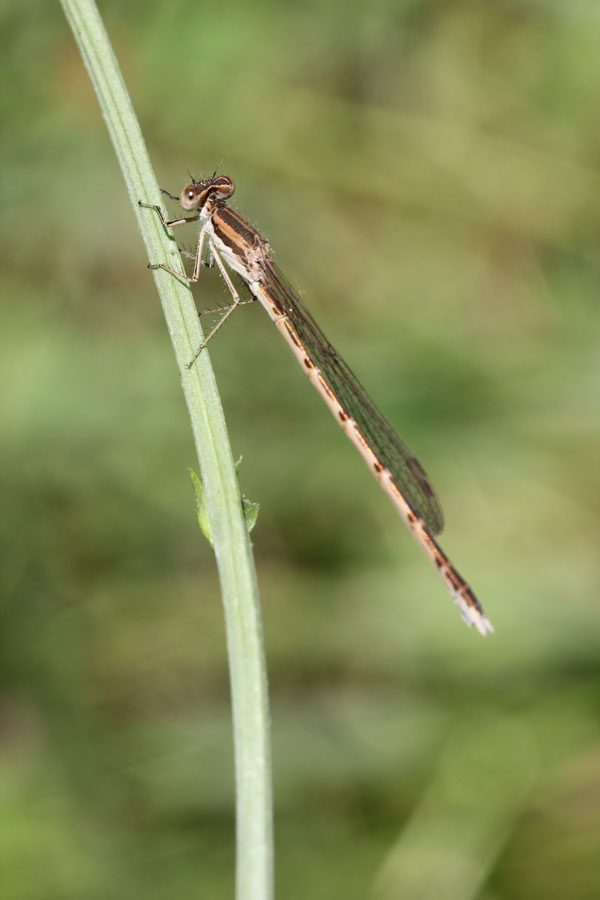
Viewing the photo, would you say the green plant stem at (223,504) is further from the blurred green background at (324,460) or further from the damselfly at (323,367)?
the blurred green background at (324,460)

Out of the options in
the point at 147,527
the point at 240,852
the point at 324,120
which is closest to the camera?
the point at 240,852

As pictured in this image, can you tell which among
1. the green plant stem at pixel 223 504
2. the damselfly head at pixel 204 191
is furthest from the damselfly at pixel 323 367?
the green plant stem at pixel 223 504

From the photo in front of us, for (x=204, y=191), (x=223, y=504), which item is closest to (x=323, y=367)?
(x=204, y=191)

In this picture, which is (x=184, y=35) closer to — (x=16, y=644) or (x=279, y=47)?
(x=279, y=47)

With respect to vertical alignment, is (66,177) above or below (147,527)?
above

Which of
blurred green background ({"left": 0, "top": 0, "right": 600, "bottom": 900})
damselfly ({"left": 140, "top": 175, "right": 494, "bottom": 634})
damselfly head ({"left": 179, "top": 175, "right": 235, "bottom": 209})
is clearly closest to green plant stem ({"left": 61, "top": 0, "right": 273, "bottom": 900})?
damselfly head ({"left": 179, "top": 175, "right": 235, "bottom": 209})

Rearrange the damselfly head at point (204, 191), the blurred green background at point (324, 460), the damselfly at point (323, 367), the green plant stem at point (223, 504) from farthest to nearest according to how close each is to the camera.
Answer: the blurred green background at point (324, 460) → the damselfly at point (323, 367) → the damselfly head at point (204, 191) → the green plant stem at point (223, 504)

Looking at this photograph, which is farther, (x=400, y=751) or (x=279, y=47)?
(x=279, y=47)

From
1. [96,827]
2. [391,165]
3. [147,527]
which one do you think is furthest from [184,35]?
[96,827]

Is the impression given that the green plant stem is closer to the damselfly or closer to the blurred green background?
the damselfly
